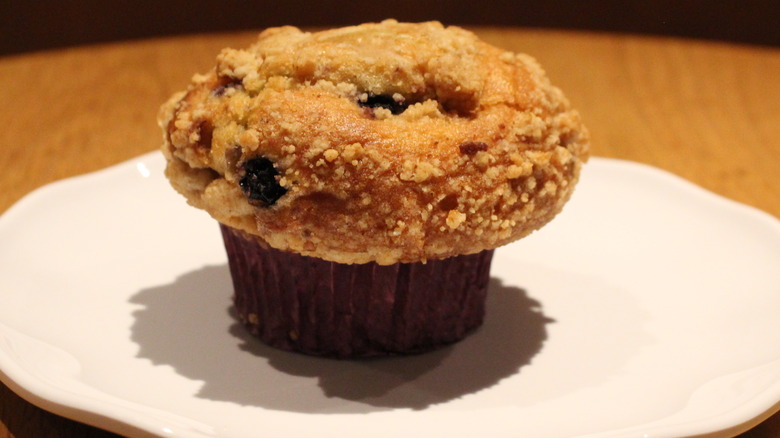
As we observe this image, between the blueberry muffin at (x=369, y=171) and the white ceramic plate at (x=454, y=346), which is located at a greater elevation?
the blueberry muffin at (x=369, y=171)

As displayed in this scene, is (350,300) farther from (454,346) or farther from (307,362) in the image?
(454,346)

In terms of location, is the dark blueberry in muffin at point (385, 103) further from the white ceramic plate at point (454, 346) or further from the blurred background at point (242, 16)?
the blurred background at point (242, 16)

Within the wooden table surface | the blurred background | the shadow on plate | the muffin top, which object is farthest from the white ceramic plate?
the blurred background

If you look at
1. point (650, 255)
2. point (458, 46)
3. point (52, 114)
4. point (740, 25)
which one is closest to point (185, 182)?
point (458, 46)

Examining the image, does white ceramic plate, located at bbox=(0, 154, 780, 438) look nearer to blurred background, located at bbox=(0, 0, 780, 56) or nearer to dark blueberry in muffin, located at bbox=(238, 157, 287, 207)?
dark blueberry in muffin, located at bbox=(238, 157, 287, 207)

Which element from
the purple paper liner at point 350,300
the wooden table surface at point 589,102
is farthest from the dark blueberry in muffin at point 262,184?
the wooden table surface at point 589,102

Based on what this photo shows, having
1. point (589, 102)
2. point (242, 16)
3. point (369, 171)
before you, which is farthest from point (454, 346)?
point (242, 16)
